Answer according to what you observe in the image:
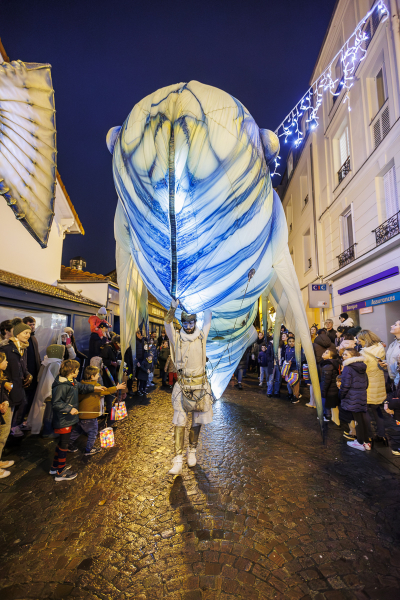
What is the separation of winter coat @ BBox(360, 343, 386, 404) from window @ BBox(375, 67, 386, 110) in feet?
31.6

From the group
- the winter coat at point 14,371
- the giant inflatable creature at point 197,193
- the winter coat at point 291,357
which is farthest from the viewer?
the winter coat at point 291,357

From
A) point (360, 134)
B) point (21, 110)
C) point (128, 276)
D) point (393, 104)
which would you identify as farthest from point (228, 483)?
point (360, 134)

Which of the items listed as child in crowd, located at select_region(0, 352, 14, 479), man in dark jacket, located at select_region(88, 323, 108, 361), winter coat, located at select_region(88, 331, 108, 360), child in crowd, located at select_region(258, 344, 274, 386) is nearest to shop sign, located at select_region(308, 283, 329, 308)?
child in crowd, located at select_region(258, 344, 274, 386)

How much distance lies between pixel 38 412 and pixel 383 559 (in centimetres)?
461

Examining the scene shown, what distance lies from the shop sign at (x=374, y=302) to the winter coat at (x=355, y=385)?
5350 mm

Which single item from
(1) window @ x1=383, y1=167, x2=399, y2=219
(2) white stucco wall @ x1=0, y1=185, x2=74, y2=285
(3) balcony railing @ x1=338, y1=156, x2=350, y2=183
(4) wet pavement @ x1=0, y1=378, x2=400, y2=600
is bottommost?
(4) wet pavement @ x1=0, y1=378, x2=400, y2=600

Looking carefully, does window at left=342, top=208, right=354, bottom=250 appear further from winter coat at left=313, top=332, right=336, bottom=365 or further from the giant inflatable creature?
the giant inflatable creature

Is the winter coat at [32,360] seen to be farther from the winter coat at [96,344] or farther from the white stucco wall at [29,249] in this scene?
the white stucco wall at [29,249]

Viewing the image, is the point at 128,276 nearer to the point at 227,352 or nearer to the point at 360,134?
the point at 227,352

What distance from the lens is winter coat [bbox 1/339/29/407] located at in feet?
11.9

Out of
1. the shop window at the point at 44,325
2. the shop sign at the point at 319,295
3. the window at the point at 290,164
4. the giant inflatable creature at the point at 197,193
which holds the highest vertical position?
the window at the point at 290,164

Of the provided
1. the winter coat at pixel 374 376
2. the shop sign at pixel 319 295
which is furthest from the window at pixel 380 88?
the winter coat at pixel 374 376

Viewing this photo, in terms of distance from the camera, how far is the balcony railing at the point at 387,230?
27.7 ft

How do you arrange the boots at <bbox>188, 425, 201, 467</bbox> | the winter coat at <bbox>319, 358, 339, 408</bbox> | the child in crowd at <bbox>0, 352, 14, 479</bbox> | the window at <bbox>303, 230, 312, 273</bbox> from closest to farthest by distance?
the child in crowd at <bbox>0, 352, 14, 479</bbox> < the boots at <bbox>188, 425, 201, 467</bbox> < the winter coat at <bbox>319, 358, 339, 408</bbox> < the window at <bbox>303, 230, 312, 273</bbox>
